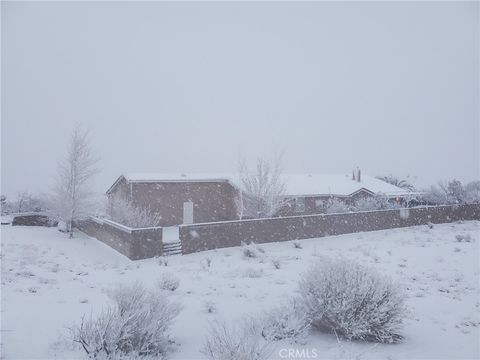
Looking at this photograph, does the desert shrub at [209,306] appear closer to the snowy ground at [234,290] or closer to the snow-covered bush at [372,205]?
the snowy ground at [234,290]

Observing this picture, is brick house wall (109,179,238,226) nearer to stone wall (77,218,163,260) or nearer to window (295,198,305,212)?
window (295,198,305,212)

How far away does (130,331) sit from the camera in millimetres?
4840

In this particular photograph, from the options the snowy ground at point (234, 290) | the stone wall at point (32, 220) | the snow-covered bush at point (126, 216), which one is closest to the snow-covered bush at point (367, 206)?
the snowy ground at point (234, 290)

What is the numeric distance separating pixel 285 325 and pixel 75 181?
22.1 m

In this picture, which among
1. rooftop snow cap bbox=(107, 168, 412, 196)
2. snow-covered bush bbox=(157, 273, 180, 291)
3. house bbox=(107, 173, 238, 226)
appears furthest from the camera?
rooftop snow cap bbox=(107, 168, 412, 196)

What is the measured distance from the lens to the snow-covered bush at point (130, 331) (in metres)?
4.57

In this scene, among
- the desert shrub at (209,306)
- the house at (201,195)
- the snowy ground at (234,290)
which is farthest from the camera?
the house at (201,195)

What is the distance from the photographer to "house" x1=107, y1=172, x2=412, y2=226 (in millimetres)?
27172

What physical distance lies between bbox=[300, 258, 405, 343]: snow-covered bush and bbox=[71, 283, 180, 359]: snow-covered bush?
2.41 m

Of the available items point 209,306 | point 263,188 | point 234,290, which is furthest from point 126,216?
point 209,306

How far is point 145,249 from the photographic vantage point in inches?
617

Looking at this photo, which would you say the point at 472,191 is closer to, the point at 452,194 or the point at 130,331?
the point at 452,194

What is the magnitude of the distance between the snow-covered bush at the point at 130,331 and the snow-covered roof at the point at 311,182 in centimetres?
2206

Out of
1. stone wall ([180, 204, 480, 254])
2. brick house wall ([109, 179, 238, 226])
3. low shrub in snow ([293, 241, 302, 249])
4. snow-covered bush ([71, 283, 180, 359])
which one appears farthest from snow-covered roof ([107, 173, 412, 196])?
snow-covered bush ([71, 283, 180, 359])
